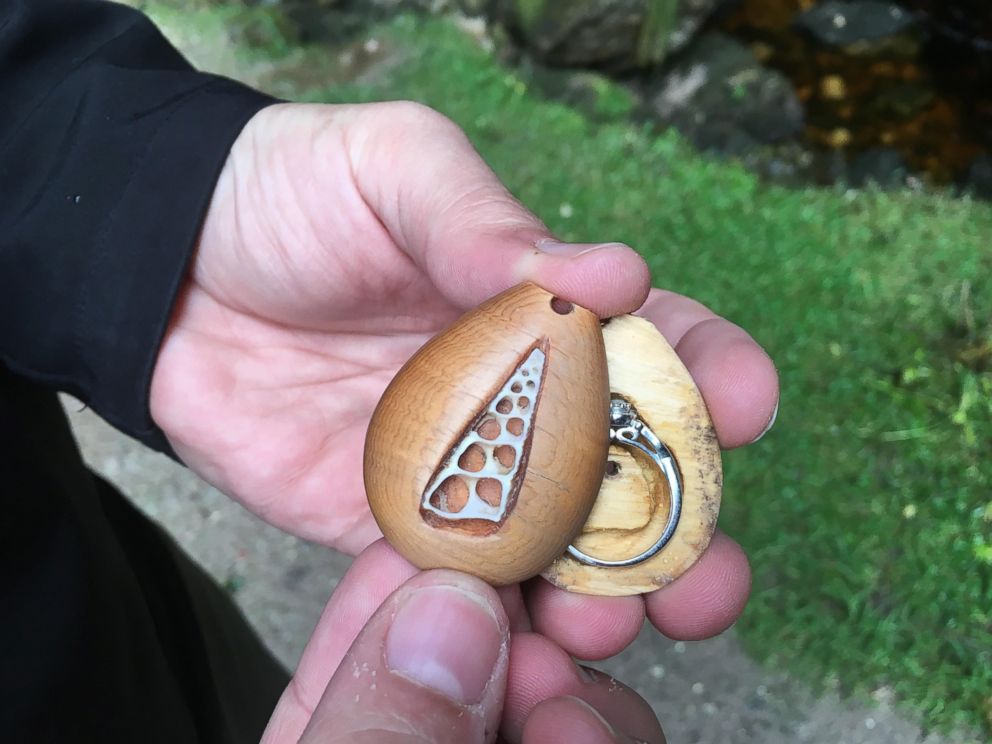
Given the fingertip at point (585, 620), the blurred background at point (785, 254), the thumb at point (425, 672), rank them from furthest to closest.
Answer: the blurred background at point (785, 254) → the fingertip at point (585, 620) → the thumb at point (425, 672)

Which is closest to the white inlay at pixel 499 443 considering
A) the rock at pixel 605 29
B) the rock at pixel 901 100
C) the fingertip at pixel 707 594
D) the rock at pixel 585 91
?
the fingertip at pixel 707 594

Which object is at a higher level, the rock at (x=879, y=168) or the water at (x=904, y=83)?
the water at (x=904, y=83)

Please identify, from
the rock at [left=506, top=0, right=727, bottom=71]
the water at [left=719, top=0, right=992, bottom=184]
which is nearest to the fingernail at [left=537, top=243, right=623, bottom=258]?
the rock at [left=506, top=0, right=727, bottom=71]

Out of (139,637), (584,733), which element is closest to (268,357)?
(139,637)

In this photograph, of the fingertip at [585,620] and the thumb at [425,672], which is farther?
the fingertip at [585,620]

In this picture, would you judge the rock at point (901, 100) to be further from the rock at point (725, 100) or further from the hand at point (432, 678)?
the hand at point (432, 678)

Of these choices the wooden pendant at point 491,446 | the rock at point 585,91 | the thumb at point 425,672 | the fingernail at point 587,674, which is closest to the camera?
the thumb at point 425,672

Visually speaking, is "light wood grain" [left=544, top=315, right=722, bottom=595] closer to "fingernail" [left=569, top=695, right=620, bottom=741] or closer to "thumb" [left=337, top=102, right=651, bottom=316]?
"thumb" [left=337, top=102, right=651, bottom=316]

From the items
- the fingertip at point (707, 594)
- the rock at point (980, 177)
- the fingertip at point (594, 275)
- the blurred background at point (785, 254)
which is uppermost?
the fingertip at point (594, 275)

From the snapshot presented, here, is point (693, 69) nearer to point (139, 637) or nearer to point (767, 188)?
point (767, 188)

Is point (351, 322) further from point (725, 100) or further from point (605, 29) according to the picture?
point (725, 100)
